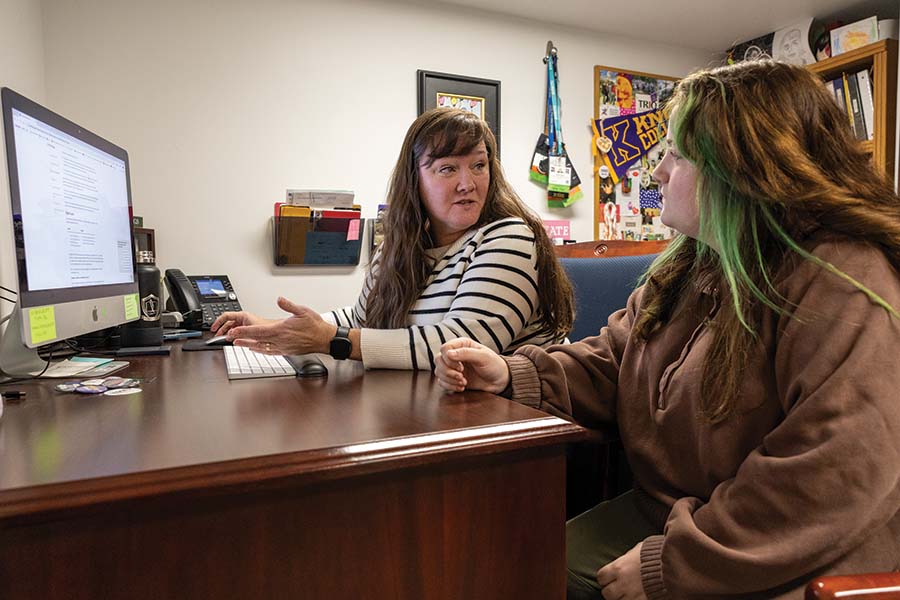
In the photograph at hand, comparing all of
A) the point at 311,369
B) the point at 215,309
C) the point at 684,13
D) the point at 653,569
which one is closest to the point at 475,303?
the point at 311,369

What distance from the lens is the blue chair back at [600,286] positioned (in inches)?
58.3

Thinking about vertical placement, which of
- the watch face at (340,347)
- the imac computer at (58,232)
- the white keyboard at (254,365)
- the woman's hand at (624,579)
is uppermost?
the imac computer at (58,232)

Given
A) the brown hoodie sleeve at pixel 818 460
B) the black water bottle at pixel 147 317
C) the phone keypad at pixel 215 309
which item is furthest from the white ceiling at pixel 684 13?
the brown hoodie sleeve at pixel 818 460

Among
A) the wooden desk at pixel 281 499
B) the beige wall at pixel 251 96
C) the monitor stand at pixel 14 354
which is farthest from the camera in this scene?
the beige wall at pixel 251 96

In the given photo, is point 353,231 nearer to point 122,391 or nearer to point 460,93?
point 460,93

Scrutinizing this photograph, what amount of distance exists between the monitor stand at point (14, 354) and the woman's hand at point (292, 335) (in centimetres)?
33

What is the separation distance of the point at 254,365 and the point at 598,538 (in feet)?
2.18

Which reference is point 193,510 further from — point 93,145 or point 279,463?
point 93,145

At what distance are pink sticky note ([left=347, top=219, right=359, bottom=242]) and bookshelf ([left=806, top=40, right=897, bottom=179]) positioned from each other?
6.99 feet

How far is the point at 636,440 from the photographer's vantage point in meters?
0.95

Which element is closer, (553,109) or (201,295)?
(201,295)

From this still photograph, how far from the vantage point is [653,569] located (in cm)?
72

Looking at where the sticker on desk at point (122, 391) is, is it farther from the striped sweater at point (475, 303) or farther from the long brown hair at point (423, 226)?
the long brown hair at point (423, 226)

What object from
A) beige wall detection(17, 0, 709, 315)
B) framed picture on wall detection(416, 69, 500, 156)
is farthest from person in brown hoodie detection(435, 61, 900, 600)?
framed picture on wall detection(416, 69, 500, 156)
